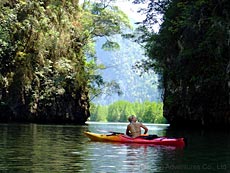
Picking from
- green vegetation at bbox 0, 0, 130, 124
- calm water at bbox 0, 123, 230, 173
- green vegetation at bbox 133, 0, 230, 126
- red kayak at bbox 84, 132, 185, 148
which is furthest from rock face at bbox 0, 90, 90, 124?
calm water at bbox 0, 123, 230, 173

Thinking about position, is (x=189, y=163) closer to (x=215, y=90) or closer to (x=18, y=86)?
(x=215, y=90)

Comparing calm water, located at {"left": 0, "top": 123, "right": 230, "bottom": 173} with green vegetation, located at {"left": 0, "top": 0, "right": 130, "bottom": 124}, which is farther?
green vegetation, located at {"left": 0, "top": 0, "right": 130, "bottom": 124}

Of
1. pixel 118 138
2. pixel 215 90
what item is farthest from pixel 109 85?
pixel 118 138

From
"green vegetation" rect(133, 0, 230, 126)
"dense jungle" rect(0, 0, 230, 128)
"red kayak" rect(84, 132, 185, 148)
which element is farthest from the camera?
"dense jungle" rect(0, 0, 230, 128)

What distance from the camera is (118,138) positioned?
18.8m

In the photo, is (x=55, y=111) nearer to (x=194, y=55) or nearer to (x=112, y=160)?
(x=194, y=55)

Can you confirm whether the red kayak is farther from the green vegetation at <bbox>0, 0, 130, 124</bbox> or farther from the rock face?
the rock face

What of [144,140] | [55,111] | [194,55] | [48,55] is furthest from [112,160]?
[55,111]

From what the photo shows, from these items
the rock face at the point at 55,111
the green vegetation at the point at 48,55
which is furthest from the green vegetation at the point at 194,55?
the rock face at the point at 55,111

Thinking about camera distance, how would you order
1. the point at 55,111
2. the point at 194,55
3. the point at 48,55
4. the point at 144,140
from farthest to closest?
the point at 55,111 < the point at 48,55 < the point at 194,55 < the point at 144,140

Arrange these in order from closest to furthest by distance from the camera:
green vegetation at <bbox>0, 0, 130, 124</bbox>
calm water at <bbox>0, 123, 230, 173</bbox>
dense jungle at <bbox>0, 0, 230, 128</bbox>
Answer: calm water at <bbox>0, 123, 230, 173</bbox>
dense jungle at <bbox>0, 0, 230, 128</bbox>
green vegetation at <bbox>0, 0, 130, 124</bbox>

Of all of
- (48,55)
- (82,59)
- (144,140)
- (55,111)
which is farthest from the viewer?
(82,59)

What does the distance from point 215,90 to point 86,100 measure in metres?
18.2

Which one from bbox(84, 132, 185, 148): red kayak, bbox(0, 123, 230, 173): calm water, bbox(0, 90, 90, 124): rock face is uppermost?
bbox(0, 90, 90, 124): rock face
